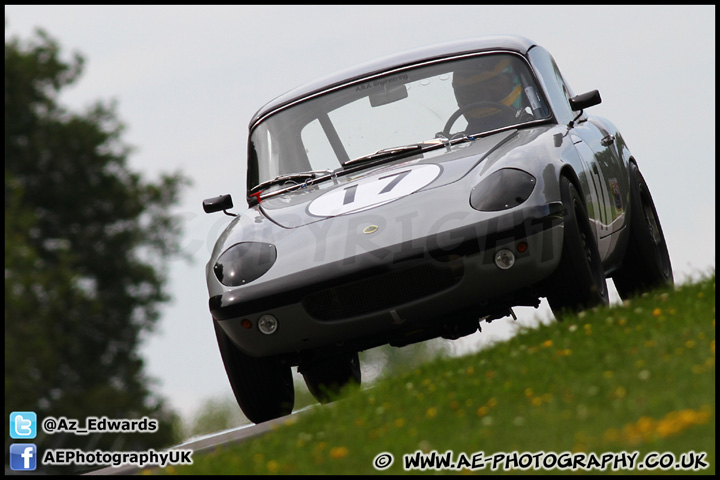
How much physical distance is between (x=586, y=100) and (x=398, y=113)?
1.23 meters

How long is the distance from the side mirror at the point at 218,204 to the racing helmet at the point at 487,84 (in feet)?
5.56

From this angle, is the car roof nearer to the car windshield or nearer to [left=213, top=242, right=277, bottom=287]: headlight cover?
the car windshield

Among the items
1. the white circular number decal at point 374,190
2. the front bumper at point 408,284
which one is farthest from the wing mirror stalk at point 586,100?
the front bumper at point 408,284

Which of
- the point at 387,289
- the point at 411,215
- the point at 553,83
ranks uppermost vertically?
the point at 553,83

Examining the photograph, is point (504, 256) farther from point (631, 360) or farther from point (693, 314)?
point (631, 360)

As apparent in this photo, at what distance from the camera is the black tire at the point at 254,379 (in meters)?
6.46

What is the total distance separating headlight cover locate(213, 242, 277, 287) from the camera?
20.1ft

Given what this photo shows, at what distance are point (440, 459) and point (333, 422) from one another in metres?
1.06

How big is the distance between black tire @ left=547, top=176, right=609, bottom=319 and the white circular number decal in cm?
77

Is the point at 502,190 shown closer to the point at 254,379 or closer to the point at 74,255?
the point at 254,379

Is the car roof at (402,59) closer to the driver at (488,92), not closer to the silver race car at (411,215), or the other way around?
the silver race car at (411,215)

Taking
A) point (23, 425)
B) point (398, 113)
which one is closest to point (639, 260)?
point (398, 113)

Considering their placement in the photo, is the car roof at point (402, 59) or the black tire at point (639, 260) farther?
the black tire at point (639, 260)

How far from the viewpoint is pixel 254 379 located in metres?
6.48
